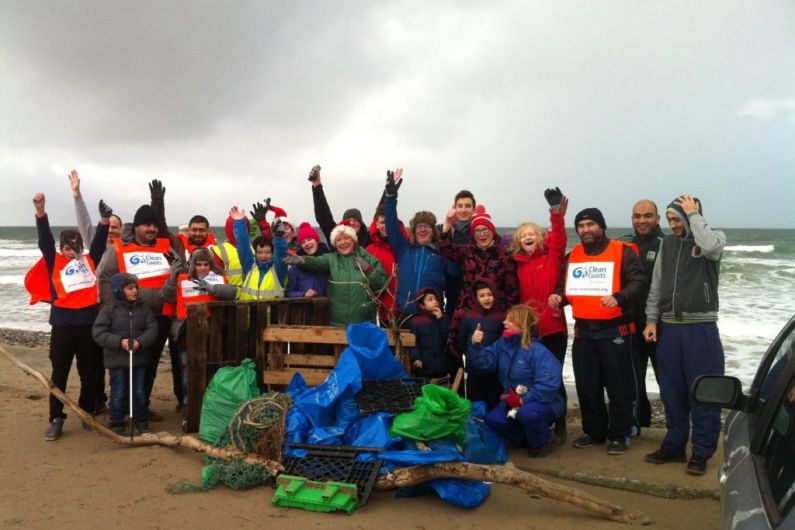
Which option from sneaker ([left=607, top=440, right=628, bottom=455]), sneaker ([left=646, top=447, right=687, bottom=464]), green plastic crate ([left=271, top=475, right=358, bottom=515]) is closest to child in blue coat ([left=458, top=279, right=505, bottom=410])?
sneaker ([left=607, top=440, right=628, bottom=455])

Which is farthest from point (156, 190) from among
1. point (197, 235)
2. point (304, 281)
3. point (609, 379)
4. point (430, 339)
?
point (609, 379)

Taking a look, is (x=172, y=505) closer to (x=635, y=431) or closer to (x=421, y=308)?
(x=421, y=308)

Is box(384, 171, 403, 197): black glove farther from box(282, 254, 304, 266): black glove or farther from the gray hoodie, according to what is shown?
the gray hoodie

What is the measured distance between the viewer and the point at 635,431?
562cm

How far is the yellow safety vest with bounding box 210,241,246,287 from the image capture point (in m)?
7.08

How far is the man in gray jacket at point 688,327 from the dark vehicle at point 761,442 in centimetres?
207

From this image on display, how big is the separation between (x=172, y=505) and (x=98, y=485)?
0.85 meters

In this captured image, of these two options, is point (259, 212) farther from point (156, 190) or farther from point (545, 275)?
point (545, 275)

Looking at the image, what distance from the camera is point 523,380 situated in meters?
5.23

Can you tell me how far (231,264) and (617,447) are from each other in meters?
4.53

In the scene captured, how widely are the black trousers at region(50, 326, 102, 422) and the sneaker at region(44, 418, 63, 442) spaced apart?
7 cm

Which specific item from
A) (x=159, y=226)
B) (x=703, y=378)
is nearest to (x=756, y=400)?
(x=703, y=378)

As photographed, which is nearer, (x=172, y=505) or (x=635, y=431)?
(x=172, y=505)

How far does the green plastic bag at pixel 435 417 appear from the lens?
438cm
